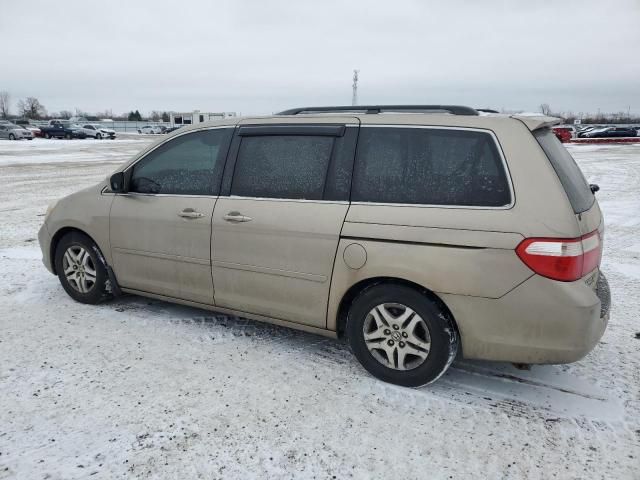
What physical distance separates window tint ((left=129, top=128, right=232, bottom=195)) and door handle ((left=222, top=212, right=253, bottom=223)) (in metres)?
0.28

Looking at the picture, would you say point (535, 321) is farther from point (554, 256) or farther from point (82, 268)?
point (82, 268)

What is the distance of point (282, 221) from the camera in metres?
3.63

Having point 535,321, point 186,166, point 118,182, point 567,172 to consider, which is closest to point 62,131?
point 118,182

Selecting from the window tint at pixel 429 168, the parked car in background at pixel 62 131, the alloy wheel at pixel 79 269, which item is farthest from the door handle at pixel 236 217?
the parked car in background at pixel 62 131

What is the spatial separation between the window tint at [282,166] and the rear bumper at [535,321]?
1255 millimetres

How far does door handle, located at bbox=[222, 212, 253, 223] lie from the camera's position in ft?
12.5

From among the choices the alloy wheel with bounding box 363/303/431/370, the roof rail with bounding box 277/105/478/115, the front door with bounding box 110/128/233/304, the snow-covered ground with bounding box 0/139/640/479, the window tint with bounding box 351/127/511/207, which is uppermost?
the roof rail with bounding box 277/105/478/115

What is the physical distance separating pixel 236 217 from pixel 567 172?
228 centimetres

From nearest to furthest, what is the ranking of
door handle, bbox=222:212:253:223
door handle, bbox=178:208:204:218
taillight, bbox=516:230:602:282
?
taillight, bbox=516:230:602:282 < door handle, bbox=222:212:253:223 < door handle, bbox=178:208:204:218

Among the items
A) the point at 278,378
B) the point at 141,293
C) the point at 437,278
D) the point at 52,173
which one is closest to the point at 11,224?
the point at 141,293

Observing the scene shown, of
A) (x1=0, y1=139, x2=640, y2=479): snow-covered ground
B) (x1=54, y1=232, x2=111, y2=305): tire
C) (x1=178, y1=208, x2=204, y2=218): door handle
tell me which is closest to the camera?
(x1=0, y1=139, x2=640, y2=479): snow-covered ground

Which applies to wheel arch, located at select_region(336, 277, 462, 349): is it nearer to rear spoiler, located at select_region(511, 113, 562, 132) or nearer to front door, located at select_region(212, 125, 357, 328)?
front door, located at select_region(212, 125, 357, 328)

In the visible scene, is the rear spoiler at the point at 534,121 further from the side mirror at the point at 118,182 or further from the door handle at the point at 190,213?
the side mirror at the point at 118,182

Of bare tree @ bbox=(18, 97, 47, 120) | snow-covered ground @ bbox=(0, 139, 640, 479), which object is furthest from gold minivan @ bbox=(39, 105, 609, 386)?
bare tree @ bbox=(18, 97, 47, 120)
